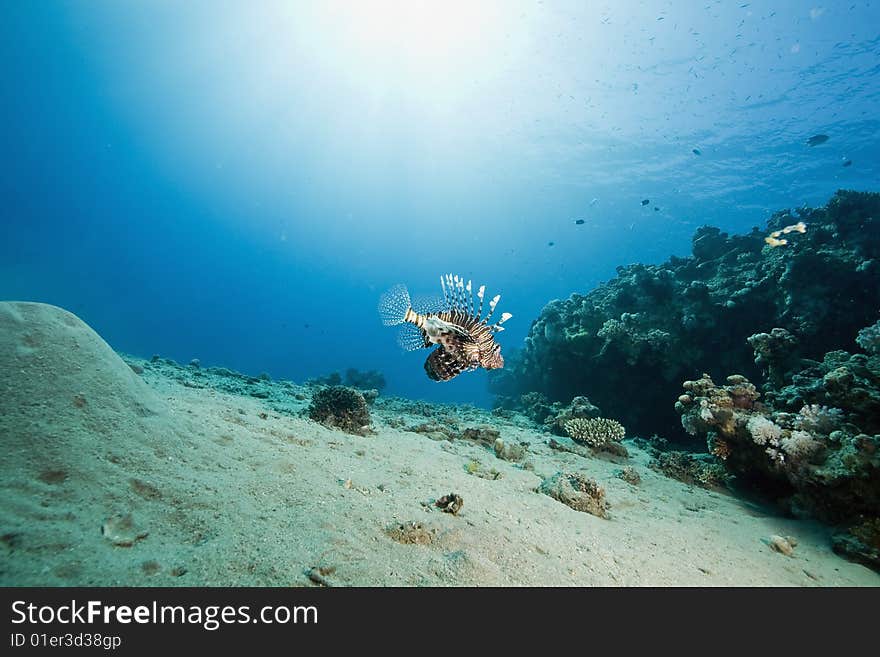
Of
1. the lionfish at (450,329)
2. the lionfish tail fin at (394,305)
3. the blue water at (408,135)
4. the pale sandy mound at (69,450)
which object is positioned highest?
the blue water at (408,135)

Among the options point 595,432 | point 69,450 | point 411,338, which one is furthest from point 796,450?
point 69,450

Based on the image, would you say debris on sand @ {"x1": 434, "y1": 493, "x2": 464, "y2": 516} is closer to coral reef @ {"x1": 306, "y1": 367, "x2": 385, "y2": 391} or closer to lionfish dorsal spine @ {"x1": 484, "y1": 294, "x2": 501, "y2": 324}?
lionfish dorsal spine @ {"x1": 484, "y1": 294, "x2": 501, "y2": 324}

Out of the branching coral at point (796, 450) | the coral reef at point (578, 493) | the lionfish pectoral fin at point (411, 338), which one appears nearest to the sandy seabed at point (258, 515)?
the coral reef at point (578, 493)

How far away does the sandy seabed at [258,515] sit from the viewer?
2.24 meters

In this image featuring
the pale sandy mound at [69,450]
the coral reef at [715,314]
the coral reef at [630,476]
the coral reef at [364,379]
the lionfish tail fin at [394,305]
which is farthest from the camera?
the coral reef at [364,379]

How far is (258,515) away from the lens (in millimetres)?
2881

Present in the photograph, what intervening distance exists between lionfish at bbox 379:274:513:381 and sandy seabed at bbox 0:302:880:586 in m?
1.45

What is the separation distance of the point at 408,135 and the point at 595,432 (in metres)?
48.8

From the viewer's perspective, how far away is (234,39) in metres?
38.2

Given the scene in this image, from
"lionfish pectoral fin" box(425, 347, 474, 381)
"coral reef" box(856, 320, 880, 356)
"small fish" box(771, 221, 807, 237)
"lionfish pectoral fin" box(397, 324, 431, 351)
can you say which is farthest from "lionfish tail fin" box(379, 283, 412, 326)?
"small fish" box(771, 221, 807, 237)

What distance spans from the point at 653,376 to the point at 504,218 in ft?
239

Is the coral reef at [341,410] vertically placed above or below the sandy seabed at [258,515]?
above

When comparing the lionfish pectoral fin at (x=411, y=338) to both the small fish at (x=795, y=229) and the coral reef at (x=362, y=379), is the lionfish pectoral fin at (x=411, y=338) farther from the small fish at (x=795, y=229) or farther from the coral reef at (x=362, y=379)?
the coral reef at (x=362, y=379)

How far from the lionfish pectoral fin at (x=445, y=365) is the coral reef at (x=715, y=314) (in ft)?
21.9
